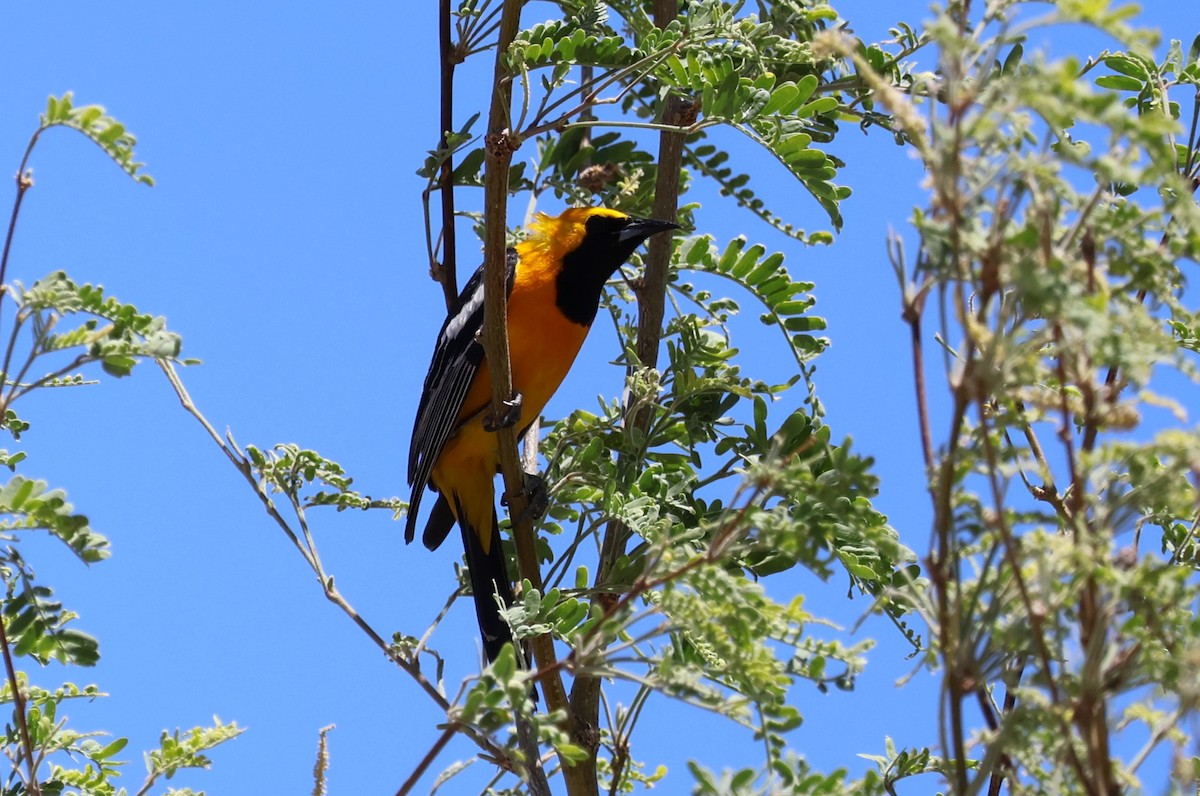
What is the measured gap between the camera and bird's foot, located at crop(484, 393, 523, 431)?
358 cm

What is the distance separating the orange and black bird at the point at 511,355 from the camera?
450cm

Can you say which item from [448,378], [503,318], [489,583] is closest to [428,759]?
[503,318]

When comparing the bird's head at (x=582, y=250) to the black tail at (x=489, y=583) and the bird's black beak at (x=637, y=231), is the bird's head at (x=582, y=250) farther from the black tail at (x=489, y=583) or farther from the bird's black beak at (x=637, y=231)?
the black tail at (x=489, y=583)

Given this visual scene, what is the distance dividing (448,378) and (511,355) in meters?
0.23

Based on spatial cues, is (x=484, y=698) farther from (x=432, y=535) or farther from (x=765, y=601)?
(x=432, y=535)

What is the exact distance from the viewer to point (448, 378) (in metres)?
4.61

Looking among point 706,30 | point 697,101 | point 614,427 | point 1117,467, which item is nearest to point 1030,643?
point 1117,467

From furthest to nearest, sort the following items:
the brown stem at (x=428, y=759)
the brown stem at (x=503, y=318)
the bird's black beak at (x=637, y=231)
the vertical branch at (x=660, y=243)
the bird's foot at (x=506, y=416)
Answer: the bird's black beak at (x=637, y=231) < the vertical branch at (x=660, y=243) < the bird's foot at (x=506, y=416) < the brown stem at (x=503, y=318) < the brown stem at (x=428, y=759)

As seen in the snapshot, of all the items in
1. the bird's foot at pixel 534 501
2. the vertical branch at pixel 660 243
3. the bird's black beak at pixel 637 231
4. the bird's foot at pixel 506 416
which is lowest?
the bird's foot at pixel 534 501

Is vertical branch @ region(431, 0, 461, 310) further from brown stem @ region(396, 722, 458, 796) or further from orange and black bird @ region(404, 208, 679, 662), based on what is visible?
brown stem @ region(396, 722, 458, 796)

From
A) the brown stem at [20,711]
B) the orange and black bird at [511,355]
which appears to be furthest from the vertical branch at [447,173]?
the brown stem at [20,711]

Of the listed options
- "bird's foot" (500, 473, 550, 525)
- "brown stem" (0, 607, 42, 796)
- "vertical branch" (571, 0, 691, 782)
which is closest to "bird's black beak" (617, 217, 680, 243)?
"vertical branch" (571, 0, 691, 782)

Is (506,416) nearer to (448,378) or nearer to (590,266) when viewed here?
(448,378)

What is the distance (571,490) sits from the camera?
3.59 metres
